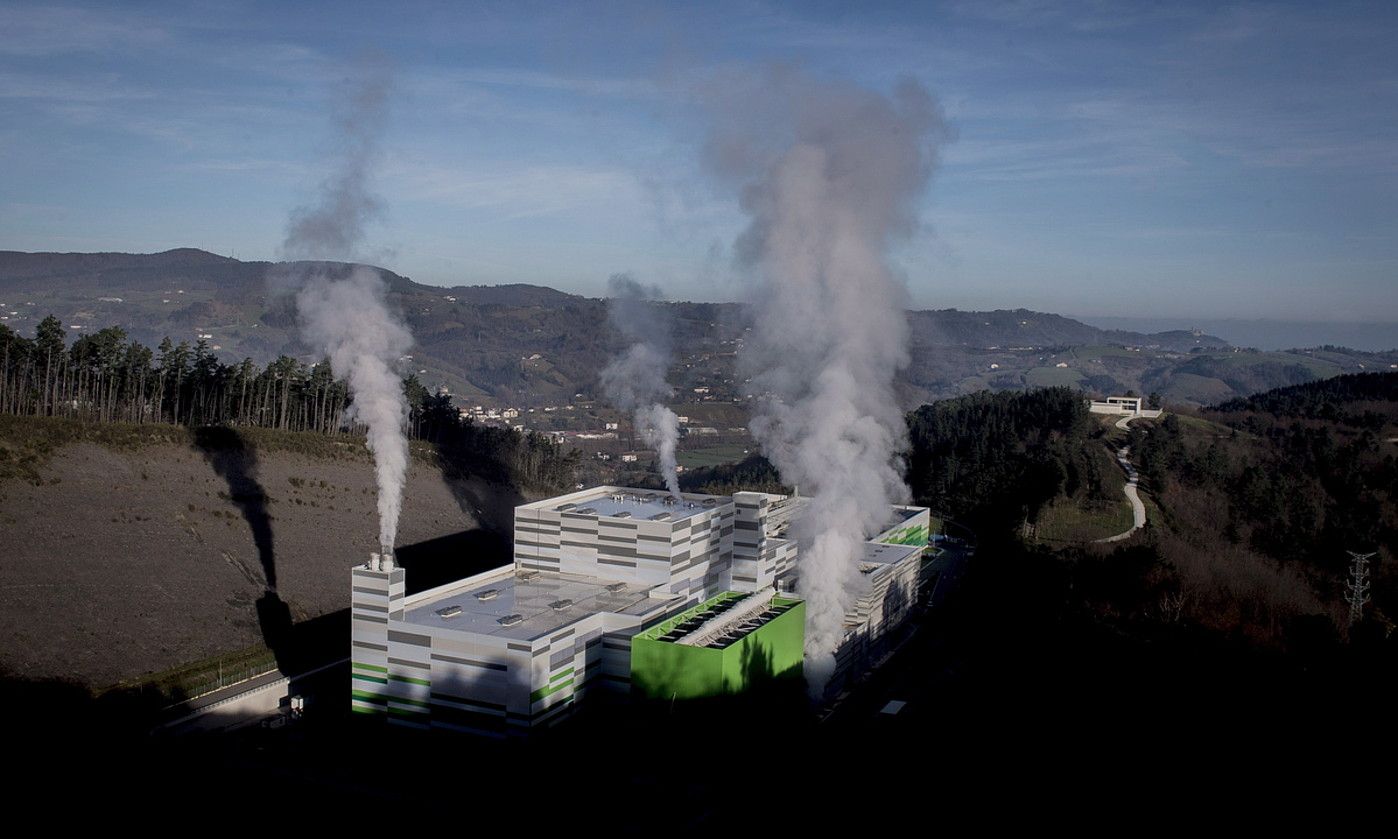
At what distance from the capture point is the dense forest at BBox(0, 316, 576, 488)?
5391 centimetres

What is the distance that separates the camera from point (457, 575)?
51.0 metres

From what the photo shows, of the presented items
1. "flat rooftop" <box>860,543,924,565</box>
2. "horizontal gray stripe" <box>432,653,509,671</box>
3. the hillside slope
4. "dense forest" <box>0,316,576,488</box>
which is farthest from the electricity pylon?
"dense forest" <box>0,316,576,488</box>

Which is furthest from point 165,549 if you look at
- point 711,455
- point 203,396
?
point 711,455

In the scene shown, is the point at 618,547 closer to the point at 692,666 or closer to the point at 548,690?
the point at 692,666

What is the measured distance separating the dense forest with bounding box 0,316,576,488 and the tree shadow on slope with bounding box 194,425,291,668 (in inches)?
155

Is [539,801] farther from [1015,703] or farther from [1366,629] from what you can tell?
[1366,629]

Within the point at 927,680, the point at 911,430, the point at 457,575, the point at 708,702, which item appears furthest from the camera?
the point at 911,430

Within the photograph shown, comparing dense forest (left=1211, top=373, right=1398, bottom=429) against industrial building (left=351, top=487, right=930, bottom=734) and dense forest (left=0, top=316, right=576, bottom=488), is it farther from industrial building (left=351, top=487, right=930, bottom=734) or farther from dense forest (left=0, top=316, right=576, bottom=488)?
industrial building (left=351, top=487, right=930, bottom=734)

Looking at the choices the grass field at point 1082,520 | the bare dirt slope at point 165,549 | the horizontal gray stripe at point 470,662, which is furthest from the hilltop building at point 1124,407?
the horizontal gray stripe at point 470,662

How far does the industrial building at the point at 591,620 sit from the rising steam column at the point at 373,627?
0.03 m

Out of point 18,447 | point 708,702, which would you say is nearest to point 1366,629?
point 708,702

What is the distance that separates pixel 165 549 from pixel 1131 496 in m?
51.9

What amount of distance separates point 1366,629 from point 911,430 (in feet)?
151

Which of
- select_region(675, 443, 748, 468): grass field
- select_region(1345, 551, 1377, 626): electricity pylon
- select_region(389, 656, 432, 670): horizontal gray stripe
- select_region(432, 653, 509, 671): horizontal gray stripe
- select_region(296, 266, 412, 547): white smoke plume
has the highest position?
select_region(296, 266, 412, 547): white smoke plume
